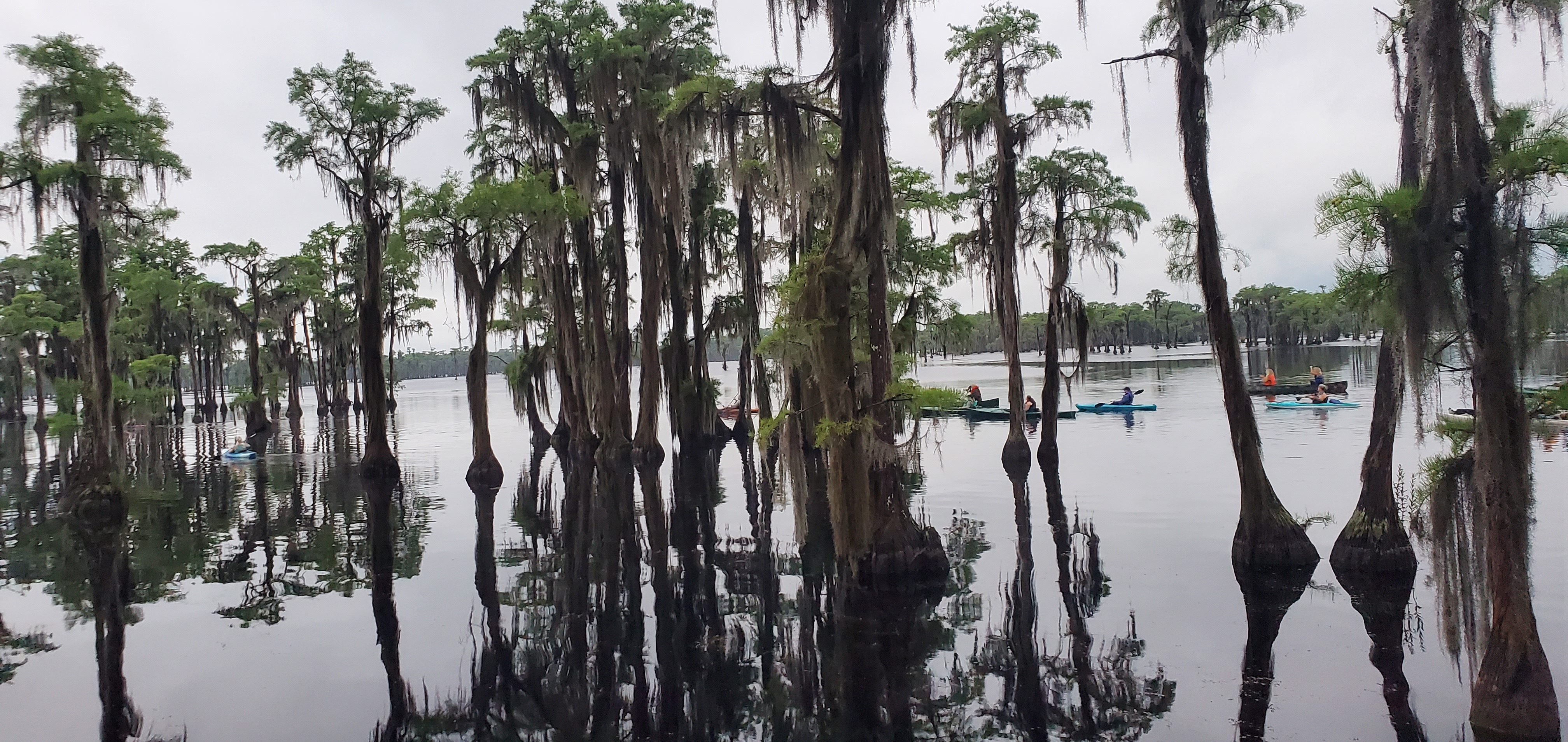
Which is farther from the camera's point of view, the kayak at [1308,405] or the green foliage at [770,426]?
the kayak at [1308,405]

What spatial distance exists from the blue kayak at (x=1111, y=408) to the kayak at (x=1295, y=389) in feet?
13.5

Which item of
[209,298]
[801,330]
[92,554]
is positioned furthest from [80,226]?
[209,298]

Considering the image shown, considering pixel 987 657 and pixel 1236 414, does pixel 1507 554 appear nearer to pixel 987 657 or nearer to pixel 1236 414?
pixel 987 657

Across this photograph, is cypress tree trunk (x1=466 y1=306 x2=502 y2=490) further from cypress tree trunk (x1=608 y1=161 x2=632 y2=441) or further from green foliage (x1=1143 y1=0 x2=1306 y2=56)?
green foliage (x1=1143 y1=0 x2=1306 y2=56)

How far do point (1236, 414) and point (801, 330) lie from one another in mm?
5402

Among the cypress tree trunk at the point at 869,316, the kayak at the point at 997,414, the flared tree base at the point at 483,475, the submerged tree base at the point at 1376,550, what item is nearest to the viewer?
the submerged tree base at the point at 1376,550

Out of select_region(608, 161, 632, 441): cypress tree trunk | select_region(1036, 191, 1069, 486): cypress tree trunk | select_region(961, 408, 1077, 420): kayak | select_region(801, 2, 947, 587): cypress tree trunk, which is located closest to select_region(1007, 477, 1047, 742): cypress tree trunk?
select_region(801, 2, 947, 587): cypress tree trunk

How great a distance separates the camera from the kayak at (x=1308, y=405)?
31969 mm

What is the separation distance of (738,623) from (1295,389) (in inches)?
1405

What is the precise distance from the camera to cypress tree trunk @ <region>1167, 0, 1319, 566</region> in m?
10.5

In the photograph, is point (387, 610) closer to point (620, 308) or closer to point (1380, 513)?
point (1380, 513)

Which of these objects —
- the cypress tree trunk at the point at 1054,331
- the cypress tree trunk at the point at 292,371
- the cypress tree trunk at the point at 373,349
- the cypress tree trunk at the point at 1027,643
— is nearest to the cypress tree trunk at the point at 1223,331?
the cypress tree trunk at the point at 1027,643

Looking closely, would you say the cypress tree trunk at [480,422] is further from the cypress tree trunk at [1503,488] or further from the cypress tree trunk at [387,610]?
the cypress tree trunk at [1503,488]

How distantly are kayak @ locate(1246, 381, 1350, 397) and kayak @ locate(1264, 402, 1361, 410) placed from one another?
3.70 ft
